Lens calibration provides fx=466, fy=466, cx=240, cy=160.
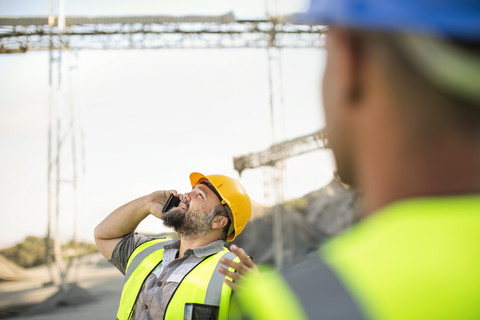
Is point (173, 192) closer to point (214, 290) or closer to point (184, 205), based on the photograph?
point (184, 205)

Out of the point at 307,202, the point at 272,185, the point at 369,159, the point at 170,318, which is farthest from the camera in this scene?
the point at 307,202

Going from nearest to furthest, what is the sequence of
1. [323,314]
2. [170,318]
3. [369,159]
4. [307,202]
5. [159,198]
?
1. [323,314]
2. [369,159]
3. [170,318]
4. [159,198]
5. [307,202]

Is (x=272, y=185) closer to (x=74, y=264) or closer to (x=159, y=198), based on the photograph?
(x=74, y=264)

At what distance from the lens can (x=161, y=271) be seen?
333 centimetres

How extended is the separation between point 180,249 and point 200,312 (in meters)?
0.79

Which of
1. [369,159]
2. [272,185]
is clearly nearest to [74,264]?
[272,185]

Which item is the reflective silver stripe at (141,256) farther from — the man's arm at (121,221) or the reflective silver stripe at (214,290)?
the reflective silver stripe at (214,290)

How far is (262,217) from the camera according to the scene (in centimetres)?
2403

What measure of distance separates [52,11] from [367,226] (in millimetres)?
15130

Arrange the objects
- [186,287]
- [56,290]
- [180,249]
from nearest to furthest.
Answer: [186,287] → [180,249] → [56,290]

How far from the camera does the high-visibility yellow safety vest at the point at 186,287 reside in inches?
117

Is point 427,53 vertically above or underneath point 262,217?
above

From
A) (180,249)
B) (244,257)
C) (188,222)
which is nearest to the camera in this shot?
(244,257)

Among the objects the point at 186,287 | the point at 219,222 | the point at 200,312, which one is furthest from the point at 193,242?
the point at 200,312
